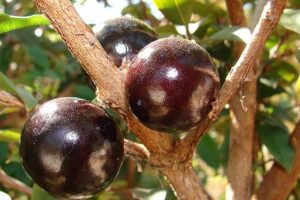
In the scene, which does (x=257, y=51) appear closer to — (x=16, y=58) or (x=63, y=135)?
(x=63, y=135)

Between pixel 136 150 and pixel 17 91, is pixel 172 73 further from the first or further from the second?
pixel 17 91

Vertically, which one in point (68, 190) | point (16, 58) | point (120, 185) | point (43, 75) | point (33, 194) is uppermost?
point (68, 190)

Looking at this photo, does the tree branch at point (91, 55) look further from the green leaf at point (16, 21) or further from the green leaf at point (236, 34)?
the green leaf at point (236, 34)

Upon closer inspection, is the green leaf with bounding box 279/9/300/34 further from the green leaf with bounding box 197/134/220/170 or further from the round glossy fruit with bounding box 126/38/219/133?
the green leaf with bounding box 197/134/220/170

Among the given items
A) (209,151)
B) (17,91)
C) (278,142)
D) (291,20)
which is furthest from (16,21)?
(209,151)

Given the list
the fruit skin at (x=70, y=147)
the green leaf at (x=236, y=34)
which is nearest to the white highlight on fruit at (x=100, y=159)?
the fruit skin at (x=70, y=147)

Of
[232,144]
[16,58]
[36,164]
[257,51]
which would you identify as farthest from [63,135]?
[16,58]
